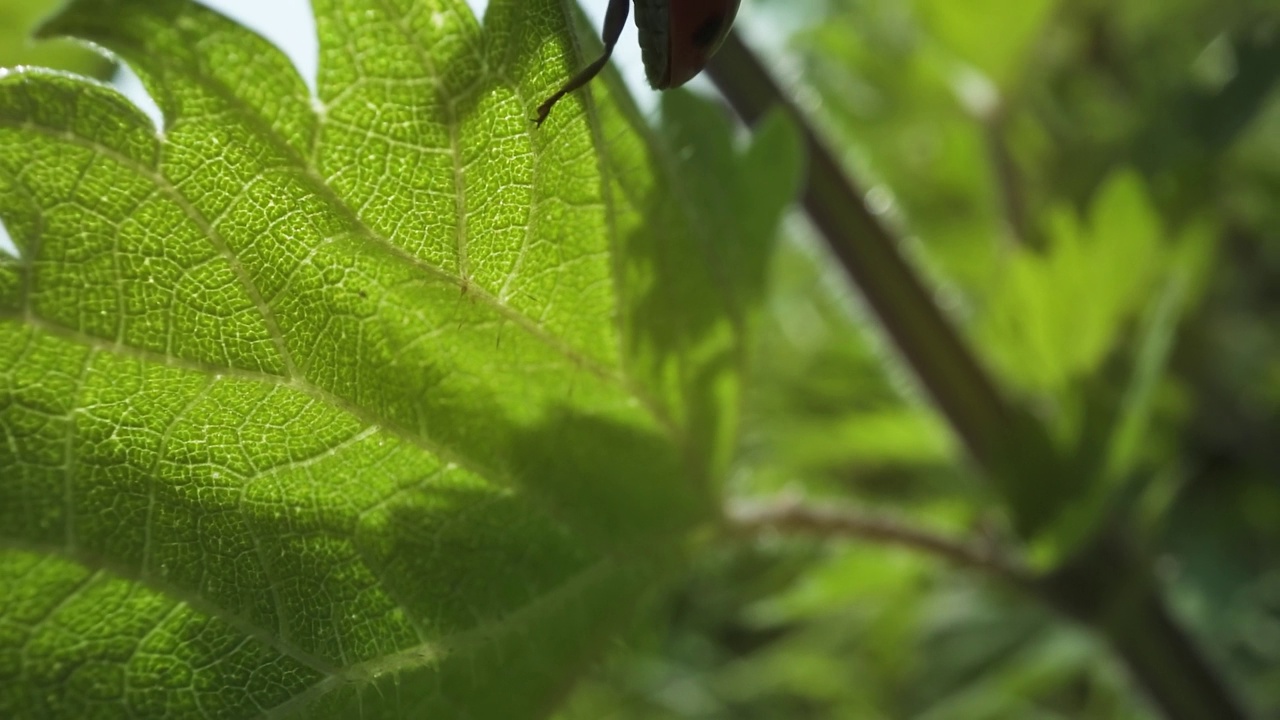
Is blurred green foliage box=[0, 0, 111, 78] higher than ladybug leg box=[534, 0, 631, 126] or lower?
higher

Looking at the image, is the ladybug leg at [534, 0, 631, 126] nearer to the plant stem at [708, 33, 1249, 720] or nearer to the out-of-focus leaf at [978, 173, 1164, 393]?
the plant stem at [708, 33, 1249, 720]

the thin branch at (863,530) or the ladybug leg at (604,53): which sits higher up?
the ladybug leg at (604,53)

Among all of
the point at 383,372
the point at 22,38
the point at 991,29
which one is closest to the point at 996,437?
the point at 991,29

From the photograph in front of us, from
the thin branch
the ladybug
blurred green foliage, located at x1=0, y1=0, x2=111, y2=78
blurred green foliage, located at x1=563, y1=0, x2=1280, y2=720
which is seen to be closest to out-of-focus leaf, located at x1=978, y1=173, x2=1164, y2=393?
blurred green foliage, located at x1=563, y1=0, x2=1280, y2=720

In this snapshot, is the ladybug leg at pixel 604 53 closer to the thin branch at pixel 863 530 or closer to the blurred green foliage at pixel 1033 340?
the blurred green foliage at pixel 1033 340

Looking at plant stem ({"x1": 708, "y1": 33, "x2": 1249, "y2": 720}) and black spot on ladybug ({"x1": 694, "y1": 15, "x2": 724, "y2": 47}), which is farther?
plant stem ({"x1": 708, "y1": 33, "x2": 1249, "y2": 720})

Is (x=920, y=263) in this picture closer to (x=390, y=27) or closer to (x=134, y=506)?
(x=390, y=27)

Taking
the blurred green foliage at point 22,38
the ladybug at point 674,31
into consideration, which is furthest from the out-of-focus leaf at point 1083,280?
the blurred green foliage at point 22,38

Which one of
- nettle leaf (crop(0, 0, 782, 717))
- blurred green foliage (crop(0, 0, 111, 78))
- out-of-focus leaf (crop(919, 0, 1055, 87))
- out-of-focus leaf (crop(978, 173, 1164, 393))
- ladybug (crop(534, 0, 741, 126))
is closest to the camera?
nettle leaf (crop(0, 0, 782, 717))
